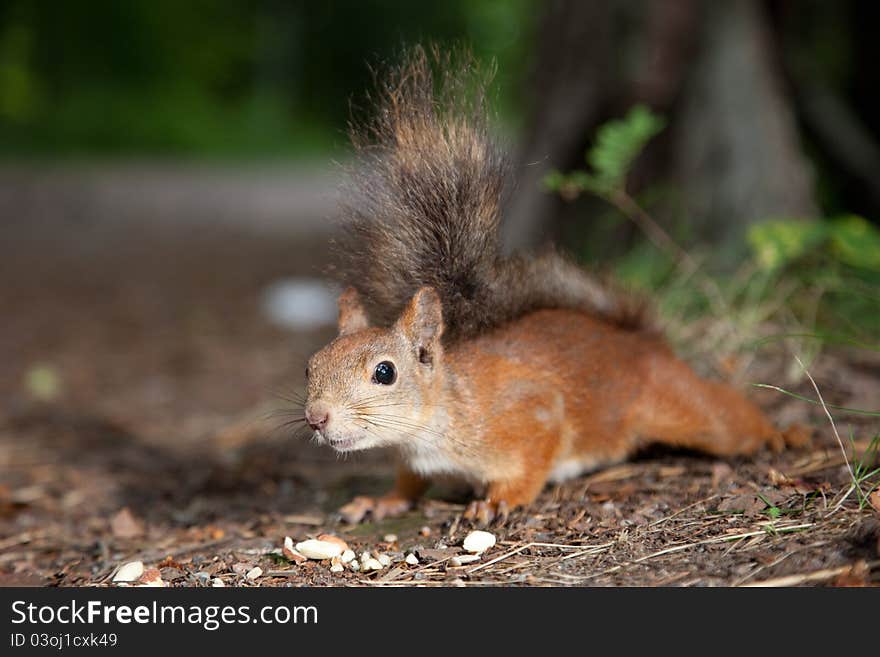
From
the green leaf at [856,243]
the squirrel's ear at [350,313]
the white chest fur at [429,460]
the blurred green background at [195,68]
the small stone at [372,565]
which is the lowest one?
the small stone at [372,565]

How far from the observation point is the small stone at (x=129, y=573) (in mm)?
2449

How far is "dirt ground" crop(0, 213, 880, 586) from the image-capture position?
230cm

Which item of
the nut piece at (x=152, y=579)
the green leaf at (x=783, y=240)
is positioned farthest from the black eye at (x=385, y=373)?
the green leaf at (x=783, y=240)

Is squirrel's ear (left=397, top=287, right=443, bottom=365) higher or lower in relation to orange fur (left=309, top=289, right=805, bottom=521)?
higher

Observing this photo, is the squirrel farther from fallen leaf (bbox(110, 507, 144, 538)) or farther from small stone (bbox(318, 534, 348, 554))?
fallen leaf (bbox(110, 507, 144, 538))

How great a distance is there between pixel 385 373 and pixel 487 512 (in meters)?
0.54

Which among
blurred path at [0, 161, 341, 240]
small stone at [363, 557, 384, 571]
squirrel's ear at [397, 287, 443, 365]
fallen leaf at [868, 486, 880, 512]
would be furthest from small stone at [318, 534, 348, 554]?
blurred path at [0, 161, 341, 240]

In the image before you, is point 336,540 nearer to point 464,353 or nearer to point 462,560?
point 462,560

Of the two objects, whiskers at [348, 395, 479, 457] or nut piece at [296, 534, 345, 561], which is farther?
whiskers at [348, 395, 479, 457]

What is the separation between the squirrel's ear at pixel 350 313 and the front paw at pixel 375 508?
59 cm

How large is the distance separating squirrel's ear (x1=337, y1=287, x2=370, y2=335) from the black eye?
0.99ft

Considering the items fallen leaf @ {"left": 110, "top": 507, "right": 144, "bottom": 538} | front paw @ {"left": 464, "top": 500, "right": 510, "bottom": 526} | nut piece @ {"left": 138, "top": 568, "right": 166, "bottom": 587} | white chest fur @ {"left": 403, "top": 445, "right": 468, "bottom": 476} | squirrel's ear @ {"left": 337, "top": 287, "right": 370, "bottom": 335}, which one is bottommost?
nut piece @ {"left": 138, "top": 568, "right": 166, "bottom": 587}

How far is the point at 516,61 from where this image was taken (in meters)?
9.58

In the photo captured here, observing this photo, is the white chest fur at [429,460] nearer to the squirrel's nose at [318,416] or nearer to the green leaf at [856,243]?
the squirrel's nose at [318,416]
